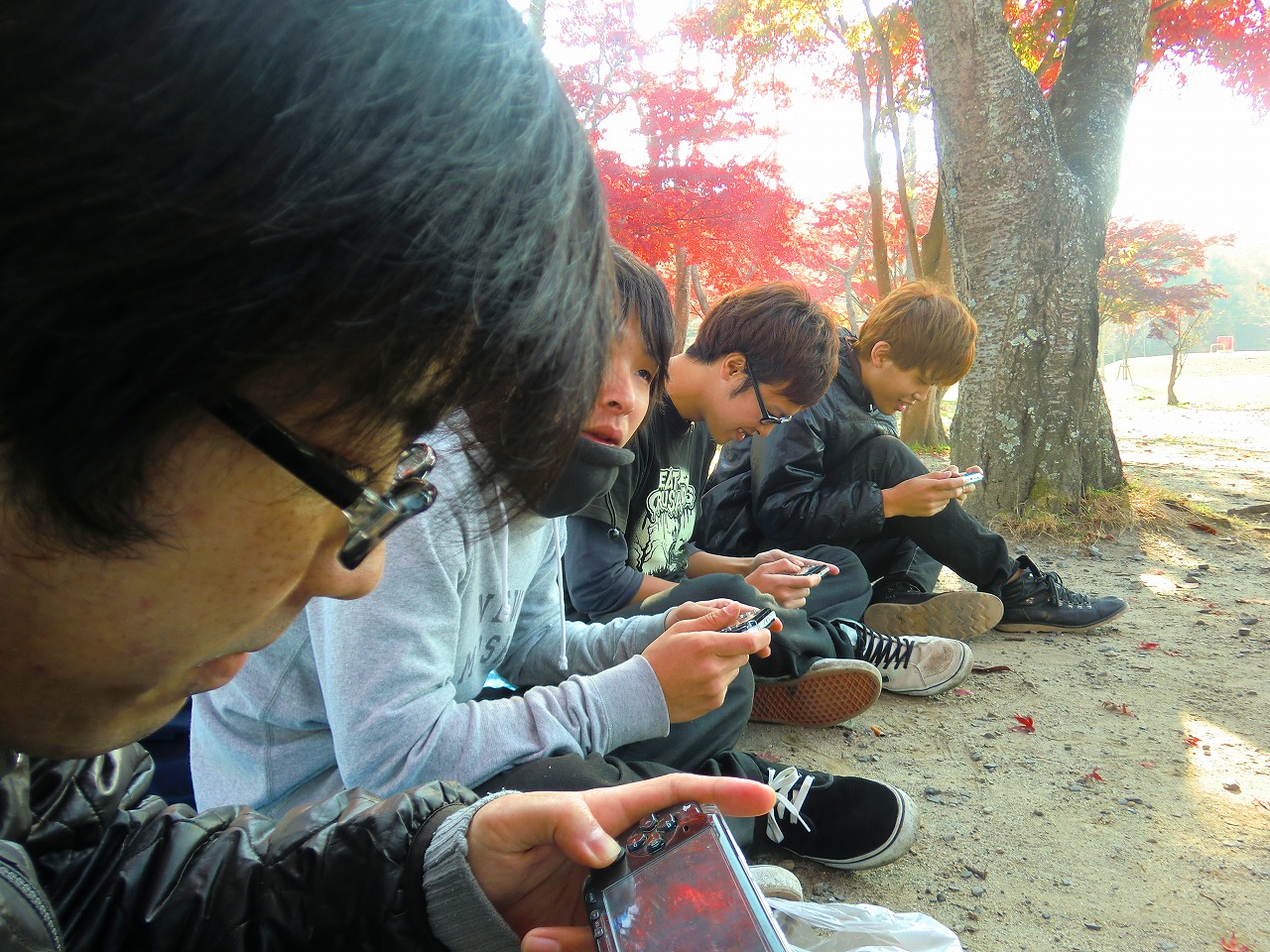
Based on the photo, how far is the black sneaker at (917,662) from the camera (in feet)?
9.76

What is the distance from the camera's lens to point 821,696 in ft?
8.64

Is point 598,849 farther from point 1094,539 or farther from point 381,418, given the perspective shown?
point 1094,539

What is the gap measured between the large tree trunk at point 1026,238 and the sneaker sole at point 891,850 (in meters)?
3.60

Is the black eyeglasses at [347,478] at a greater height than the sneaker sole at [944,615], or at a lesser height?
greater

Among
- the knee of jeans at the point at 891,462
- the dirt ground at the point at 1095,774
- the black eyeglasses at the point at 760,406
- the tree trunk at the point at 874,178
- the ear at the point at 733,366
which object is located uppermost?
the tree trunk at the point at 874,178

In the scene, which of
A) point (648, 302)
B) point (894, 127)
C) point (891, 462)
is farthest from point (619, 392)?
point (894, 127)

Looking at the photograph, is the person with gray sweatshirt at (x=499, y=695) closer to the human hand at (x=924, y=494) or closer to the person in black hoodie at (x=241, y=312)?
the person in black hoodie at (x=241, y=312)

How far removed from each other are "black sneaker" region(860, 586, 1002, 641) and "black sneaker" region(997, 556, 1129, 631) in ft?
0.70

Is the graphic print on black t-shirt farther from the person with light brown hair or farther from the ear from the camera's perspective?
the person with light brown hair

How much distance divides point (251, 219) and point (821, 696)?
7.99 ft

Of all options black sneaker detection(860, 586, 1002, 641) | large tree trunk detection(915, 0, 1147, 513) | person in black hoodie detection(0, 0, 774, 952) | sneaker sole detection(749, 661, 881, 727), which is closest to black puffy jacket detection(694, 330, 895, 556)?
black sneaker detection(860, 586, 1002, 641)

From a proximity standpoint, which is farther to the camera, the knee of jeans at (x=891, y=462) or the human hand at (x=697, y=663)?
the knee of jeans at (x=891, y=462)

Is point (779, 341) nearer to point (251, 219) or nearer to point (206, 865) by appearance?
point (206, 865)

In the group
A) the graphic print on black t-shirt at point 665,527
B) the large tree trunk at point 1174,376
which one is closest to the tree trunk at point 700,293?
the graphic print on black t-shirt at point 665,527
